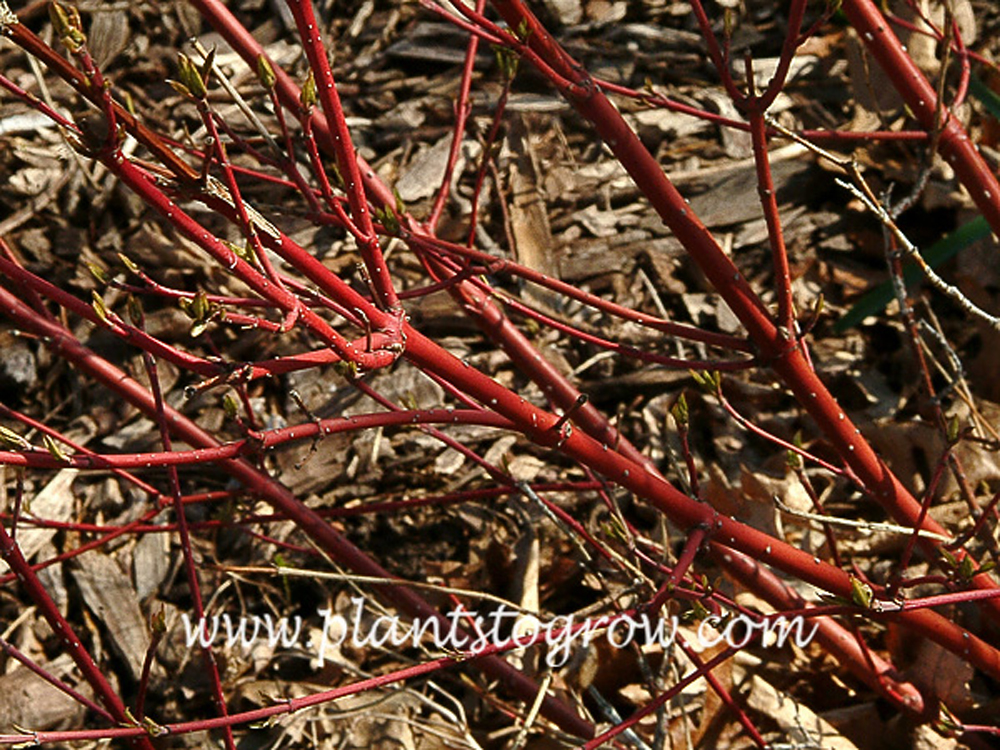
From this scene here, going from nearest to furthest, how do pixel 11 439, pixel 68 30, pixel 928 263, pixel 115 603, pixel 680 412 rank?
pixel 68 30
pixel 11 439
pixel 680 412
pixel 115 603
pixel 928 263

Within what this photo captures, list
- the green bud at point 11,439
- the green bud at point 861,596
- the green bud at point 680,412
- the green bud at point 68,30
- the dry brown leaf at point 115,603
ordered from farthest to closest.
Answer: the dry brown leaf at point 115,603 → the green bud at point 680,412 → the green bud at point 861,596 → the green bud at point 11,439 → the green bud at point 68,30

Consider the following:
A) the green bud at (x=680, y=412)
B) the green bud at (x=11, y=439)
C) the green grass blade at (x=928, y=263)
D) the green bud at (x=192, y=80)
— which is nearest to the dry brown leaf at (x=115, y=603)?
the green bud at (x=11, y=439)

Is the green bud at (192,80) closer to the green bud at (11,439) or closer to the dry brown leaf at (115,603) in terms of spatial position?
the green bud at (11,439)

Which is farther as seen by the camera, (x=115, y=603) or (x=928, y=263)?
(x=928, y=263)

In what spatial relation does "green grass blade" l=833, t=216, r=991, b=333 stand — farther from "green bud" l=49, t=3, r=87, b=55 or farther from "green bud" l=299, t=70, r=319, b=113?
"green bud" l=49, t=3, r=87, b=55

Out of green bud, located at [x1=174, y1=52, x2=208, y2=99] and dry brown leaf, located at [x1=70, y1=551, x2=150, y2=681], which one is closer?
green bud, located at [x1=174, y1=52, x2=208, y2=99]

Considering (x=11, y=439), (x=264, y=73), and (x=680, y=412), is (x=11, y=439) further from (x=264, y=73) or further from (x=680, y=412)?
(x=680, y=412)

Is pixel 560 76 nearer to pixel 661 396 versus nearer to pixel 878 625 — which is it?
pixel 661 396

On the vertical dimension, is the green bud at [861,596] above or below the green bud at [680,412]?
below

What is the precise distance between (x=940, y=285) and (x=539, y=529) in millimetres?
1208

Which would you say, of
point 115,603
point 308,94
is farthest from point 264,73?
point 115,603

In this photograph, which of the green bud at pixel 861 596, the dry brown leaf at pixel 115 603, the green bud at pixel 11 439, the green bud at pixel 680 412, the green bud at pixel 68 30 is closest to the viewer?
the green bud at pixel 68 30

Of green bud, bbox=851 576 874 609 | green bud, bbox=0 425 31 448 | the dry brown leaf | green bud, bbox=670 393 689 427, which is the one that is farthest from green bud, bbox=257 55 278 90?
the dry brown leaf

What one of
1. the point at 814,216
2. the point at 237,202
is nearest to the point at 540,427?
the point at 237,202
